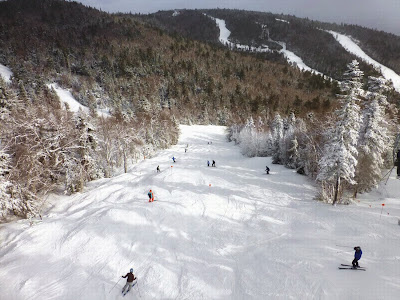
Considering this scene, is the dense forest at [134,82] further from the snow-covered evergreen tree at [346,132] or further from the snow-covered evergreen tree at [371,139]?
the snow-covered evergreen tree at [346,132]

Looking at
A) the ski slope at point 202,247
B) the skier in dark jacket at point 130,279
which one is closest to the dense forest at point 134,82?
the ski slope at point 202,247

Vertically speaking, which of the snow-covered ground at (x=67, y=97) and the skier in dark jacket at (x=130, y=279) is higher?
the snow-covered ground at (x=67, y=97)

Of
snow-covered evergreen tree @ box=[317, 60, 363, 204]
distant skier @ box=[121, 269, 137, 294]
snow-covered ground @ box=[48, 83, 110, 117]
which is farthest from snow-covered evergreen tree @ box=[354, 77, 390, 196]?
snow-covered ground @ box=[48, 83, 110, 117]

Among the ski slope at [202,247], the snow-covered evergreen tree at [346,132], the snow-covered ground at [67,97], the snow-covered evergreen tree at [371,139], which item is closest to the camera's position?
the ski slope at [202,247]

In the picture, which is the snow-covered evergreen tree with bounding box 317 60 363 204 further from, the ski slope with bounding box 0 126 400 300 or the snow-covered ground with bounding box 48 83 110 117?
the snow-covered ground with bounding box 48 83 110 117

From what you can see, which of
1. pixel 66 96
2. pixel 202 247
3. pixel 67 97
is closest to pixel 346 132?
pixel 202 247

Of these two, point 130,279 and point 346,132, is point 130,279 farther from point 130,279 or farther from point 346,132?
point 346,132
